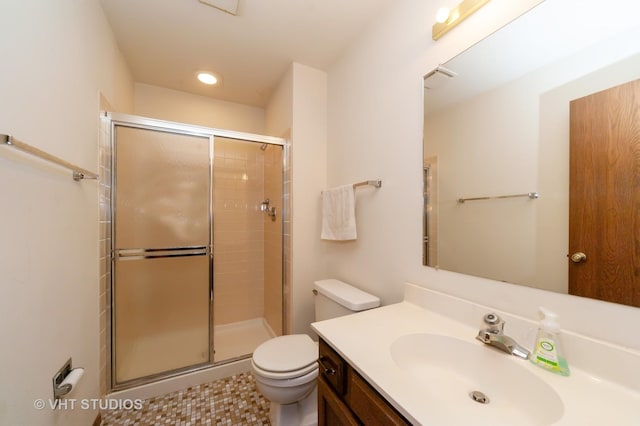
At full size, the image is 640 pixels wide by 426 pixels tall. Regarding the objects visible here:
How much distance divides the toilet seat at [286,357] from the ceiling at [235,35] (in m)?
1.91

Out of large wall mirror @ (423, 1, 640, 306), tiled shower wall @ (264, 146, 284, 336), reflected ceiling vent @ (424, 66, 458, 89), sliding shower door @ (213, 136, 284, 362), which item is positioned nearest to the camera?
large wall mirror @ (423, 1, 640, 306)

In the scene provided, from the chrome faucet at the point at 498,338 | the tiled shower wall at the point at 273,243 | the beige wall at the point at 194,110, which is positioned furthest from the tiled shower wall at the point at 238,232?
the chrome faucet at the point at 498,338

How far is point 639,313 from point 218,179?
2.60m

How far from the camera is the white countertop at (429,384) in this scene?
0.50 meters

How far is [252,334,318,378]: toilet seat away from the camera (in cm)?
118

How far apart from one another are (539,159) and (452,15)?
692 mm

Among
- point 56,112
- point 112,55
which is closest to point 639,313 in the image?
point 56,112

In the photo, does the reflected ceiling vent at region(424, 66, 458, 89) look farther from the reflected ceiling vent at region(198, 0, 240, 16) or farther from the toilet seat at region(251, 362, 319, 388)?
the toilet seat at region(251, 362, 319, 388)

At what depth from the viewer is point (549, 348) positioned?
2.14 ft

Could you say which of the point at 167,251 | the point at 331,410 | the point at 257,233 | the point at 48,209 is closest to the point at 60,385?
the point at 48,209

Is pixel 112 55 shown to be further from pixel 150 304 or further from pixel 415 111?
pixel 415 111

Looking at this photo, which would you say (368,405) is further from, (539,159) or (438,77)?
(438,77)

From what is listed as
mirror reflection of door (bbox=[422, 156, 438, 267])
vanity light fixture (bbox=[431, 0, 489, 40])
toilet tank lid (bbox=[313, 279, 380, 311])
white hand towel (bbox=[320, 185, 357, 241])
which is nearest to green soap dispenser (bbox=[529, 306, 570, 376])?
mirror reflection of door (bbox=[422, 156, 438, 267])

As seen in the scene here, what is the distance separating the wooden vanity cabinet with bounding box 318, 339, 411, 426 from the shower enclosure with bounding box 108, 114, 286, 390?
1.23 metres
